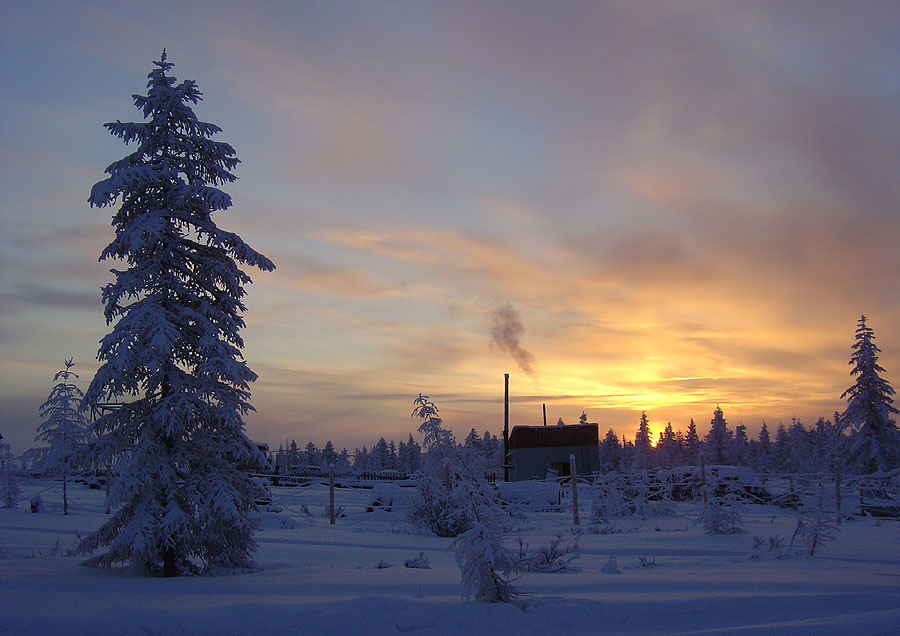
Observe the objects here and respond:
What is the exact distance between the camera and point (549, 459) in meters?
42.0

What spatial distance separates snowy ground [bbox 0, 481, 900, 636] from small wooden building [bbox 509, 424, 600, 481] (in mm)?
28853

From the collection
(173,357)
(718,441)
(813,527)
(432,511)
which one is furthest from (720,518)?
(718,441)

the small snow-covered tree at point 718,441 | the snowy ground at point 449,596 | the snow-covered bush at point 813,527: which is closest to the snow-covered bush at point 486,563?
the snowy ground at point 449,596

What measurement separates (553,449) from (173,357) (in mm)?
34873

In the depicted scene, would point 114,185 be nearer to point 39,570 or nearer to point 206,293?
point 206,293

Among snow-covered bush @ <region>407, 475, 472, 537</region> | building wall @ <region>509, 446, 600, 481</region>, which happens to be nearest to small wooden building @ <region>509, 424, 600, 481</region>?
building wall @ <region>509, 446, 600, 481</region>

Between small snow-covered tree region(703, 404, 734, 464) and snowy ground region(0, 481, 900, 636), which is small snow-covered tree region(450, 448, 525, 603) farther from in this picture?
small snow-covered tree region(703, 404, 734, 464)

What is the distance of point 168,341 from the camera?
9.15 m

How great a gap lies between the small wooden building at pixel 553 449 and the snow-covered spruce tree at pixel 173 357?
33499 millimetres

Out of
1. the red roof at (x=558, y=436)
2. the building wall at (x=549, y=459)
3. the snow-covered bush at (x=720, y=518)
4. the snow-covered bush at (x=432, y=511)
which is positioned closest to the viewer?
the snow-covered bush at (x=720, y=518)

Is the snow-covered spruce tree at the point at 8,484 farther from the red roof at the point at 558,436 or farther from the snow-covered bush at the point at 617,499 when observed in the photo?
the red roof at the point at 558,436

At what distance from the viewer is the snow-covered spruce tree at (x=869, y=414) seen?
33625mm

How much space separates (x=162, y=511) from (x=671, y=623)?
22.2ft

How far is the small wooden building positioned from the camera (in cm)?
4184
